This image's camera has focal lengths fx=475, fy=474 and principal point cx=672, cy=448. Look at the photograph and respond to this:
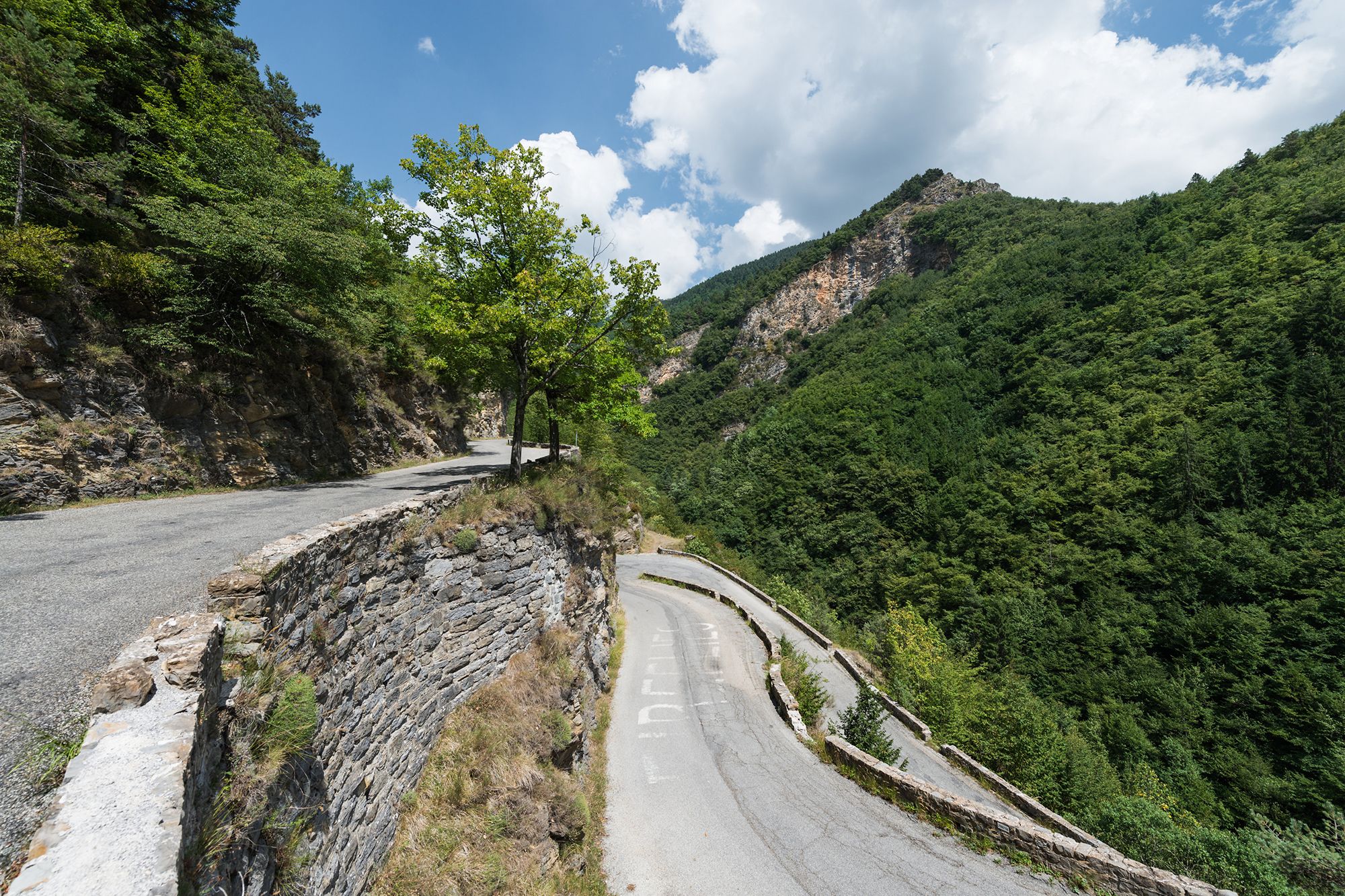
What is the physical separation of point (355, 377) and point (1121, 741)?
46439mm

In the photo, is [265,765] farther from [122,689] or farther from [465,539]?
[465,539]

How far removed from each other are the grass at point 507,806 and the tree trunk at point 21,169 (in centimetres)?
1235

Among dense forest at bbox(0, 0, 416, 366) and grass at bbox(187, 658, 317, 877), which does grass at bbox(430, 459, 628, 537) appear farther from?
dense forest at bbox(0, 0, 416, 366)

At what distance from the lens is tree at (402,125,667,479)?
10584mm

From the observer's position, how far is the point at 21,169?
883 centimetres

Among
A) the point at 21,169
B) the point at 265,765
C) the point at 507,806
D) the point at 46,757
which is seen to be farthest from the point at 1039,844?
the point at 21,169

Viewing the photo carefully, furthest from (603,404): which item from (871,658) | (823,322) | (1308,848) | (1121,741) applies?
(823,322)

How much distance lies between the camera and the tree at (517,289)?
34.7 feet

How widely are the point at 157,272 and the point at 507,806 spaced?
12.6 meters

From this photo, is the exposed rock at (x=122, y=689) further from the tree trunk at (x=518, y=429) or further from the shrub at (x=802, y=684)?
the shrub at (x=802, y=684)

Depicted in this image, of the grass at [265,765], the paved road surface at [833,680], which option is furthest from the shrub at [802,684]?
the grass at [265,765]

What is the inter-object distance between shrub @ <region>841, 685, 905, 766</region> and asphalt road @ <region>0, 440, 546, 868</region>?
13175 millimetres

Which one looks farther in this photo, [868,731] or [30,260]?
[868,731]

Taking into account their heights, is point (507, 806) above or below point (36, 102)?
below
